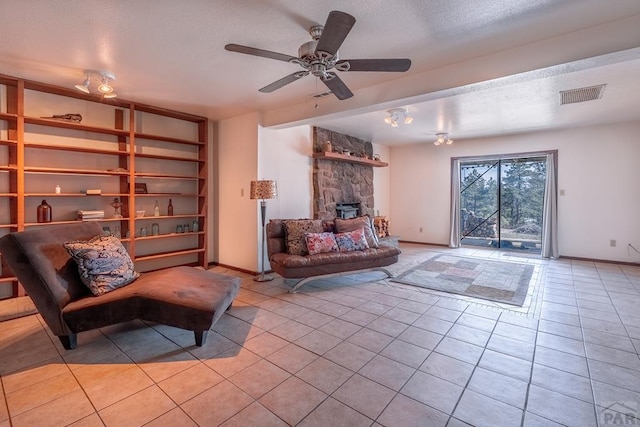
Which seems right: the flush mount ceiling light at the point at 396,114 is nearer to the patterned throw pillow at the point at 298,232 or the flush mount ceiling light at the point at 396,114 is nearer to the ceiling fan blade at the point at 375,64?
the patterned throw pillow at the point at 298,232

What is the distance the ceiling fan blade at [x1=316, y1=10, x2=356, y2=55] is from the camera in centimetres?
159

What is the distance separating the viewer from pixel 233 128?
4.80 metres

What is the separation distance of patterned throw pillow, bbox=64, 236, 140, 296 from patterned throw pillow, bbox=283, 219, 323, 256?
185 centimetres

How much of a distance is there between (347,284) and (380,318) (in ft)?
3.64

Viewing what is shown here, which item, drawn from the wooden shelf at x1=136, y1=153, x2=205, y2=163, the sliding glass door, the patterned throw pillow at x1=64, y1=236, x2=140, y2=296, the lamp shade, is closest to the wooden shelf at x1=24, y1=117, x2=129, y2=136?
the wooden shelf at x1=136, y1=153, x2=205, y2=163

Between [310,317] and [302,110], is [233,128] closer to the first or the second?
[302,110]

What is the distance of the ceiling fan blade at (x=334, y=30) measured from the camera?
159 cm

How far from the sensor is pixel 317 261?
146 inches

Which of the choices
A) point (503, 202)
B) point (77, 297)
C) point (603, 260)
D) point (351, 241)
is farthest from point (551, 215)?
point (77, 297)

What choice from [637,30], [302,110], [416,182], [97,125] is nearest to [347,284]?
[302,110]

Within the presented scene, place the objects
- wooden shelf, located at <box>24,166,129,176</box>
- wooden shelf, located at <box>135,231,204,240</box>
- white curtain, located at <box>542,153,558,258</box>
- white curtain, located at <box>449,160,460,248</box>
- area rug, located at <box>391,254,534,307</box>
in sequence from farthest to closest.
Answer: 1. white curtain, located at <box>449,160,460,248</box>
2. white curtain, located at <box>542,153,558,258</box>
3. wooden shelf, located at <box>135,231,204,240</box>
4. area rug, located at <box>391,254,534,307</box>
5. wooden shelf, located at <box>24,166,129,176</box>

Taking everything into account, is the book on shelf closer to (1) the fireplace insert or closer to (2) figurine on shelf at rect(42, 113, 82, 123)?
(2) figurine on shelf at rect(42, 113, 82, 123)

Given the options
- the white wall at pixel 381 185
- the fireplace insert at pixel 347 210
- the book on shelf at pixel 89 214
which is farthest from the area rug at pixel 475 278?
the book on shelf at pixel 89 214

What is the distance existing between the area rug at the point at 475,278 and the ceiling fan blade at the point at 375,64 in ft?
8.99
